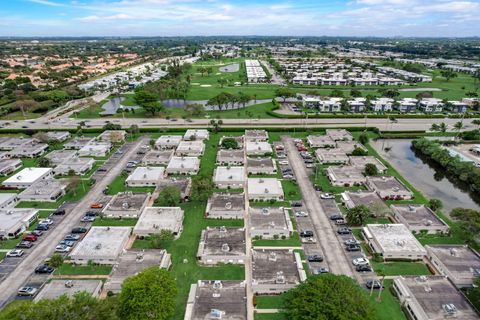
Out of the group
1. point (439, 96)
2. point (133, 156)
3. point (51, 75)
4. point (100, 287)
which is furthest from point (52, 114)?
point (439, 96)

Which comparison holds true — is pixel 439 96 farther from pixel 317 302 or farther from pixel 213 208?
pixel 317 302

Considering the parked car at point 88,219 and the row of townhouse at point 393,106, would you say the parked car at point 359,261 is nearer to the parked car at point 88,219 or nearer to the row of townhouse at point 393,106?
the parked car at point 88,219

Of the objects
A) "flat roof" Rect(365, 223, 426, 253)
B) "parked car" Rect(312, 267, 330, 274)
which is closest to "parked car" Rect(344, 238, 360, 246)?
"flat roof" Rect(365, 223, 426, 253)

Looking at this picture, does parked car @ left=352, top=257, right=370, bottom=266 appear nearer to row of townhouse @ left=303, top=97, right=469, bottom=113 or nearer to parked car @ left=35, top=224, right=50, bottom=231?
parked car @ left=35, top=224, right=50, bottom=231

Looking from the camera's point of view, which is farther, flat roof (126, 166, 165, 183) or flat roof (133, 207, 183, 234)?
flat roof (126, 166, 165, 183)

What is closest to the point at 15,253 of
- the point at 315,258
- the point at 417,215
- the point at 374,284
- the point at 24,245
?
the point at 24,245

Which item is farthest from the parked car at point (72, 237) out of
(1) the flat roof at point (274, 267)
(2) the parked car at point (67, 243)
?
(1) the flat roof at point (274, 267)

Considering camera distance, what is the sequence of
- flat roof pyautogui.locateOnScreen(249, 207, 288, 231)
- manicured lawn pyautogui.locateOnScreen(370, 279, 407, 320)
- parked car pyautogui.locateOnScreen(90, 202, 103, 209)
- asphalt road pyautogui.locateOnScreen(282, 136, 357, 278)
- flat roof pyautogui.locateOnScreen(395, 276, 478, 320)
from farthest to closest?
parked car pyautogui.locateOnScreen(90, 202, 103, 209), flat roof pyautogui.locateOnScreen(249, 207, 288, 231), asphalt road pyautogui.locateOnScreen(282, 136, 357, 278), manicured lawn pyautogui.locateOnScreen(370, 279, 407, 320), flat roof pyautogui.locateOnScreen(395, 276, 478, 320)
